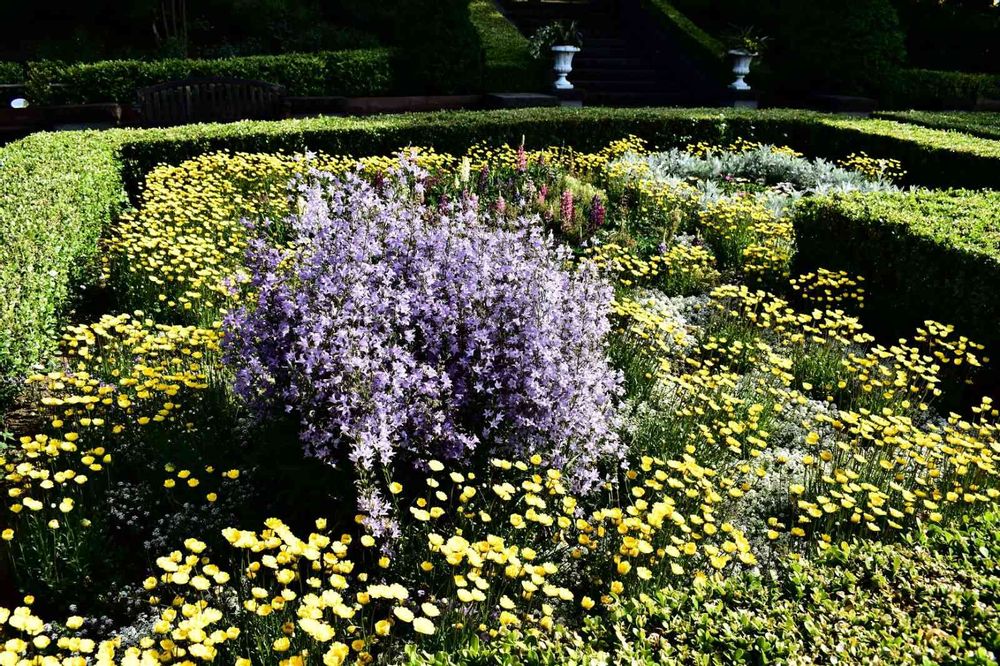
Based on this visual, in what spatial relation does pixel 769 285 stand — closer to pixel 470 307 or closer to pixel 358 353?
pixel 470 307

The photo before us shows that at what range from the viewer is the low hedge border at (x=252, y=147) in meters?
5.06

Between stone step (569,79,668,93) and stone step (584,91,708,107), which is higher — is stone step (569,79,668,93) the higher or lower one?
the higher one

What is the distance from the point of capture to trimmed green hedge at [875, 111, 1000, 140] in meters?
12.0

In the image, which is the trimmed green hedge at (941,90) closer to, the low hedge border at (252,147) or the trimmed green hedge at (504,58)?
the low hedge border at (252,147)

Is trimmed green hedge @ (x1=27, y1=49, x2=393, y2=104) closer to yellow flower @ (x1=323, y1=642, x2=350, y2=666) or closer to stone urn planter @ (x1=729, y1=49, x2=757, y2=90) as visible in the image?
stone urn planter @ (x1=729, y1=49, x2=757, y2=90)

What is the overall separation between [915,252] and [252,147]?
7.59 meters

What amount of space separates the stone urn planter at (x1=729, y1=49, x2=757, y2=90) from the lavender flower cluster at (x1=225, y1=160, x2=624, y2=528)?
14991 mm

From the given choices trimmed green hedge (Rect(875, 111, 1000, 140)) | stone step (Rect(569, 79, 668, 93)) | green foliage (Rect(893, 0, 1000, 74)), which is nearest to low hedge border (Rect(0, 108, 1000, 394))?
trimmed green hedge (Rect(875, 111, 1000, 140))

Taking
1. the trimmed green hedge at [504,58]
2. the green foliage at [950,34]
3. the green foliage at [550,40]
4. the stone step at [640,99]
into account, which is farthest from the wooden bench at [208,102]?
the green foliage at [950,34]

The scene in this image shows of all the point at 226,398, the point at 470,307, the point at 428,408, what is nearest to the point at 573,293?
the point at 470,307

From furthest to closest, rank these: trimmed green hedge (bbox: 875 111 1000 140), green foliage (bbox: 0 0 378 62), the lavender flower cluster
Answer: green foliage (bbox: 0 0 378 62) < trimmed green hedge (bbox: 875 111 1000 140) < the lavender flower cluster

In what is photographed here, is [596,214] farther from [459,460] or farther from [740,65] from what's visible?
[740,65]

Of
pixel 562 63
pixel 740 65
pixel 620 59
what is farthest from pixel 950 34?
pixel 562 63

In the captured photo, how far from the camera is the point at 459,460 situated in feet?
12.4
